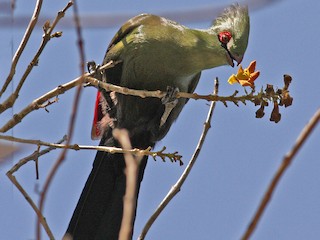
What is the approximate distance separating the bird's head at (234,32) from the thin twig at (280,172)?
9.06 ft

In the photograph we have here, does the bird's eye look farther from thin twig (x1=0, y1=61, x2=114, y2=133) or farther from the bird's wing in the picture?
thin twig (x1=0, y1=61, x2=114, y2=133)

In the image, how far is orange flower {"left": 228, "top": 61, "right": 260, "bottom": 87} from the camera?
2748mm

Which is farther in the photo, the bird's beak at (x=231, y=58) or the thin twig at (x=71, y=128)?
the bird's beak at (x=231, y=58)

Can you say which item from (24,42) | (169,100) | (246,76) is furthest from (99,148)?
(169,100)

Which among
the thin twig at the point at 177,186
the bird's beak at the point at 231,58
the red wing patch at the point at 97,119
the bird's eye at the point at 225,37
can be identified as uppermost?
the bird's eye at the point at 225,37

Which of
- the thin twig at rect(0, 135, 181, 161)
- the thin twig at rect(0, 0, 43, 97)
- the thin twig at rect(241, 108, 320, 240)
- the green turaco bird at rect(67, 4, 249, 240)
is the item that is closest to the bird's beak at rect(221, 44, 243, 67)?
the green turaco bird at rect(67, 4, 249, 240)

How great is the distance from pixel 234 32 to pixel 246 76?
1.18 metres

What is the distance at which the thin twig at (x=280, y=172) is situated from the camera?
106cm

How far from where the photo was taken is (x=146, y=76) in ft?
Result: 13.0

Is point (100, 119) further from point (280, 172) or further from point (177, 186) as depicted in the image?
point (280, 172)

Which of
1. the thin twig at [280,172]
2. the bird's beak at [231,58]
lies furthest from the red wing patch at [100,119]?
the thin twig at [280,172]

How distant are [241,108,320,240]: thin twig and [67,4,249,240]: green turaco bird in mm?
2612

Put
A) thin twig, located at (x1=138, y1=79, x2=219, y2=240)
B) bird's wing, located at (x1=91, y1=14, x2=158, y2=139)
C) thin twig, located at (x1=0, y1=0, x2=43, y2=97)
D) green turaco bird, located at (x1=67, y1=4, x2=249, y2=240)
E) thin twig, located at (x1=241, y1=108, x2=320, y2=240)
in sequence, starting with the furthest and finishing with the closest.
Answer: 1. bird's wing, located at (x1=91, y1=14, x2=158, y2=139)
2. green turaco bird, located at (x1=67, y1=4, x2=249, y2=240)
3. thin twig, located at (x1=0, y1=0, x2=43, y2=97)
4. thin twig, located at (x1=138, y1=79, x2=219, y2=240)
5. thin twig, located at (x1=241, y1=108, x2=320, y2=240)

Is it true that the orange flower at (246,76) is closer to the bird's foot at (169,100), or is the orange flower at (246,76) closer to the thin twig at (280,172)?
the bird's foot at (169,100)
